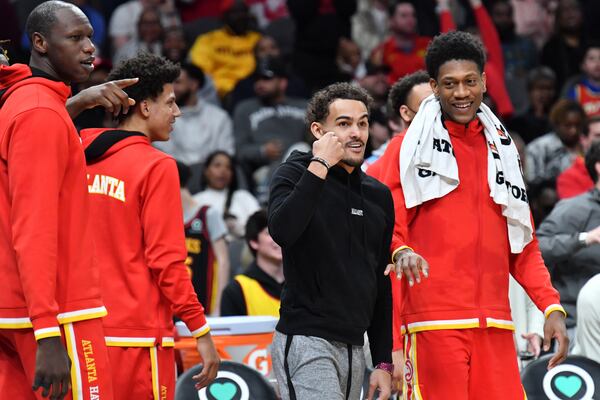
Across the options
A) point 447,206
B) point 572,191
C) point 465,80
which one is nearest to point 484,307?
point 447,206

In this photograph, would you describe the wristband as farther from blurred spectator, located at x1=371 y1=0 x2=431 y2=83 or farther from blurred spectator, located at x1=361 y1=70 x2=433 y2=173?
blurred spectator, located at x1=371 y1=0 x2=431 y2=83

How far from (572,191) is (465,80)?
388cm

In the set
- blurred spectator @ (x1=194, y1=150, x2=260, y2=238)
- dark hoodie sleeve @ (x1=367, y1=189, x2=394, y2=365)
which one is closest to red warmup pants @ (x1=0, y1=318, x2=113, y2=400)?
dark hoodie sleeve @ (x1=367, y1=189, x2=394, y2=365)

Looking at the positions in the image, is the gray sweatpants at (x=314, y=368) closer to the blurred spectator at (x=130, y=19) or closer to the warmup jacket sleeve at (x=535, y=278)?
the warmup jacket sleeve at (x=535, y=278)

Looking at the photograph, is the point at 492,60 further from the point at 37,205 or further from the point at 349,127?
the point at 37,205

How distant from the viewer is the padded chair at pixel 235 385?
6.52 metres

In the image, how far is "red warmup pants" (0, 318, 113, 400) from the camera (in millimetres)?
4078

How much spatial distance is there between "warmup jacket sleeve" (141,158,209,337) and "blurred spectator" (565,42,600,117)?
803cm

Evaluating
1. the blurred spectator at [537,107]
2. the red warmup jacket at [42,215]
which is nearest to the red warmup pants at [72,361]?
the red warmup jacket at [42,215]

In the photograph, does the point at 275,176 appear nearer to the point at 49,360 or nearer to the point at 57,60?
the point at 57,60

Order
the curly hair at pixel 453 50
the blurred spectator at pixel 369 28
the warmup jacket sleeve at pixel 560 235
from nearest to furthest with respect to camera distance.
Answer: the curly hair at pixel 453 50 → the warmup jacket sleeve at pixel 560 235 → the blurred spectator at pixel 369 28

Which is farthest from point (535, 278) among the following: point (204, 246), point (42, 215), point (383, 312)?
point (204, 246)

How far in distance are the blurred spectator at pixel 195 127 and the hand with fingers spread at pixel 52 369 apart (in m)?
7.95

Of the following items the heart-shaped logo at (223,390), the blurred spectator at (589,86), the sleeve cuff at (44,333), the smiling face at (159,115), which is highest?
the blurred spectator at (589,86)
